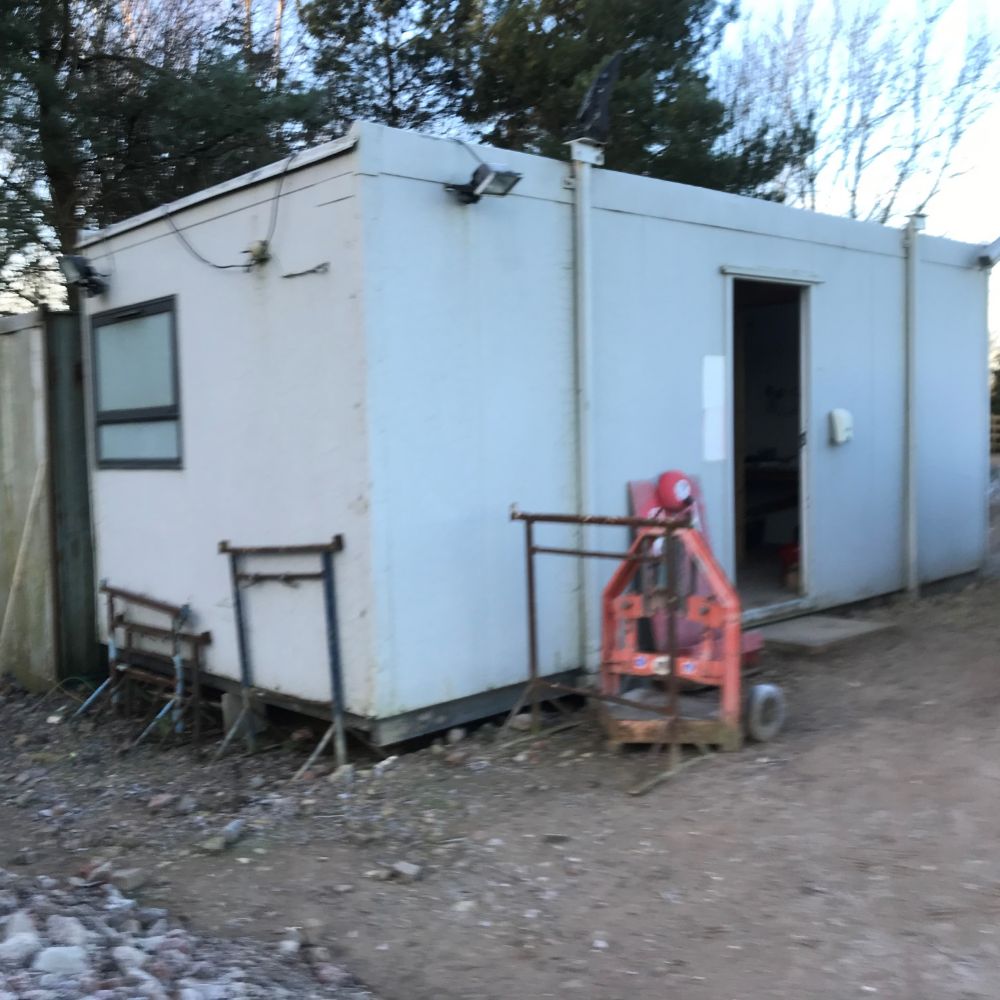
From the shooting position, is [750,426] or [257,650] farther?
[750,426]

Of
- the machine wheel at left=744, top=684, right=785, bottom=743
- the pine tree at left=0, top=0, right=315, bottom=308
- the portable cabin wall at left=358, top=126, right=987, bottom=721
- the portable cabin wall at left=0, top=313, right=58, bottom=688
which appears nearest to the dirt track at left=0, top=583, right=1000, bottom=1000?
the machine wheel at left=744, top=684, right=785, bottom=743

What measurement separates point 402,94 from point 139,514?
343 inches

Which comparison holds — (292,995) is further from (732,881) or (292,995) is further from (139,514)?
(139,514)

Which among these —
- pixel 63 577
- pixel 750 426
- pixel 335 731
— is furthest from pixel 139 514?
pixel 750 426

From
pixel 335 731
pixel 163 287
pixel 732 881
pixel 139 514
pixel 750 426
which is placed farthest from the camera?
pixel 750 426

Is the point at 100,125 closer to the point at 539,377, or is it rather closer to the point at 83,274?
the point at 83,274

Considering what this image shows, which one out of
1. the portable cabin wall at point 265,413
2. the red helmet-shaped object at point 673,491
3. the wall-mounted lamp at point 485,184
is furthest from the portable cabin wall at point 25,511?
the red helmet-shaped object at point 673,491

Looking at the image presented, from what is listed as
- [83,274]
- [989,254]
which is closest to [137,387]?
[83,274]

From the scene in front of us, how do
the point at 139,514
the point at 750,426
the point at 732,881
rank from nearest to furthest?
the point at 732,881
the point at 139,514
the point at 750,426

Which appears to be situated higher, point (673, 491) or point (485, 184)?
point (485, 184)

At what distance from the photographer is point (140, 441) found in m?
6.65

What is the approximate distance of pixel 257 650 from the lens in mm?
5707

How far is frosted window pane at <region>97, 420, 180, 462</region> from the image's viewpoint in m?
6.35

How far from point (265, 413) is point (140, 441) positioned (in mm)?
1561
